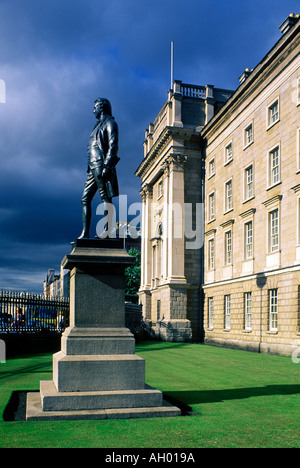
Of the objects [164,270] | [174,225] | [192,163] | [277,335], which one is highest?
[192,163]

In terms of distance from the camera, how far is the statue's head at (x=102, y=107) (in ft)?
36.5

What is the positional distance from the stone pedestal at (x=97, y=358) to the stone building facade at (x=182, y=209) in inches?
1243

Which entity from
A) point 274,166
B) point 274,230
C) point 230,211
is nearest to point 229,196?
point 230,211

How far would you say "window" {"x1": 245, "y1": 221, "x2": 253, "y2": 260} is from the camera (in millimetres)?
31484

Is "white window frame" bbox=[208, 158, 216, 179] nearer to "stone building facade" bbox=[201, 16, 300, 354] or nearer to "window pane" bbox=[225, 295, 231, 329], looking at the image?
"stone building facade" bbox=[201, 16, 300, 354]

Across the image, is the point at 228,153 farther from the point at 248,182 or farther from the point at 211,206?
the point at 248,182

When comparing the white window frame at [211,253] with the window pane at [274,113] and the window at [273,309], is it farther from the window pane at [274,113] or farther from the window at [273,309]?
the window pane at [274,113]

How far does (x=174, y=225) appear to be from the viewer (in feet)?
137

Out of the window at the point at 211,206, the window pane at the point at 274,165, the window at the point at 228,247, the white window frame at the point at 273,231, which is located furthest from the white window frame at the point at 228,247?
the window pane at the point at 274,165

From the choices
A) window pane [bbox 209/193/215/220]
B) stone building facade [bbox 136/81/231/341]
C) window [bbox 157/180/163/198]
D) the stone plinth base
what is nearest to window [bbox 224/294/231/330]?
stone building facade [bbox 136/81/231/341]

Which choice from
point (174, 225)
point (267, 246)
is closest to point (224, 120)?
point (174, 225)
